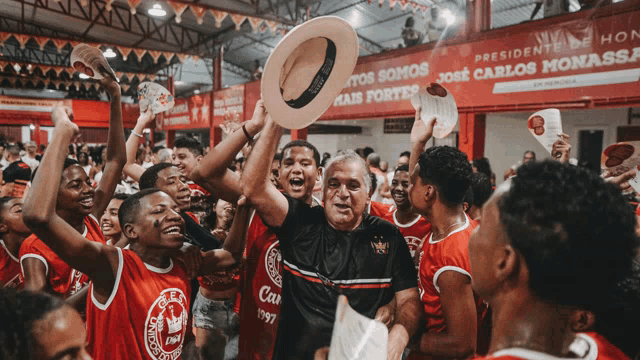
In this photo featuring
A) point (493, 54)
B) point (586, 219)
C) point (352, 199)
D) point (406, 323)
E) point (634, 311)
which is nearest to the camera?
point (586, 219)

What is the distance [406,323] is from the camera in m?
1.76

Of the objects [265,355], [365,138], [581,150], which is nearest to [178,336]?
[265,355]

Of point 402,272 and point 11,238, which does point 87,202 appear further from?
point 402,272

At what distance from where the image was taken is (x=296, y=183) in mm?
2596

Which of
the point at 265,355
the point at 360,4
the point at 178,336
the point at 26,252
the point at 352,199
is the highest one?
the point at 360,4

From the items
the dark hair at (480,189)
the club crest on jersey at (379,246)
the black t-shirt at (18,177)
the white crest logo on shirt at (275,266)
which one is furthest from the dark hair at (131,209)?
the black t-shirt at (18,177)

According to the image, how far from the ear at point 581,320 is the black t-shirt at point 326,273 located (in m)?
0.89

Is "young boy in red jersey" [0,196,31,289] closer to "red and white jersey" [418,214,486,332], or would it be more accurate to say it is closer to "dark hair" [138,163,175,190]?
"dark hair" [138,163,175,190]

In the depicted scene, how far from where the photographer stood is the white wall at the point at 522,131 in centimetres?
955

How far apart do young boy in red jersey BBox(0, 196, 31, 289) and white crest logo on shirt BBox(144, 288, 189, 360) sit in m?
1.30

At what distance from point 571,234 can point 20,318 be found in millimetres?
1257

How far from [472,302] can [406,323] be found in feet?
0.95

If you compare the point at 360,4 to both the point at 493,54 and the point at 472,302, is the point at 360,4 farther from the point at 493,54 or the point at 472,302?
the point at 472,302

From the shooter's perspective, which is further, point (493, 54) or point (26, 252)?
point (493, 54)
